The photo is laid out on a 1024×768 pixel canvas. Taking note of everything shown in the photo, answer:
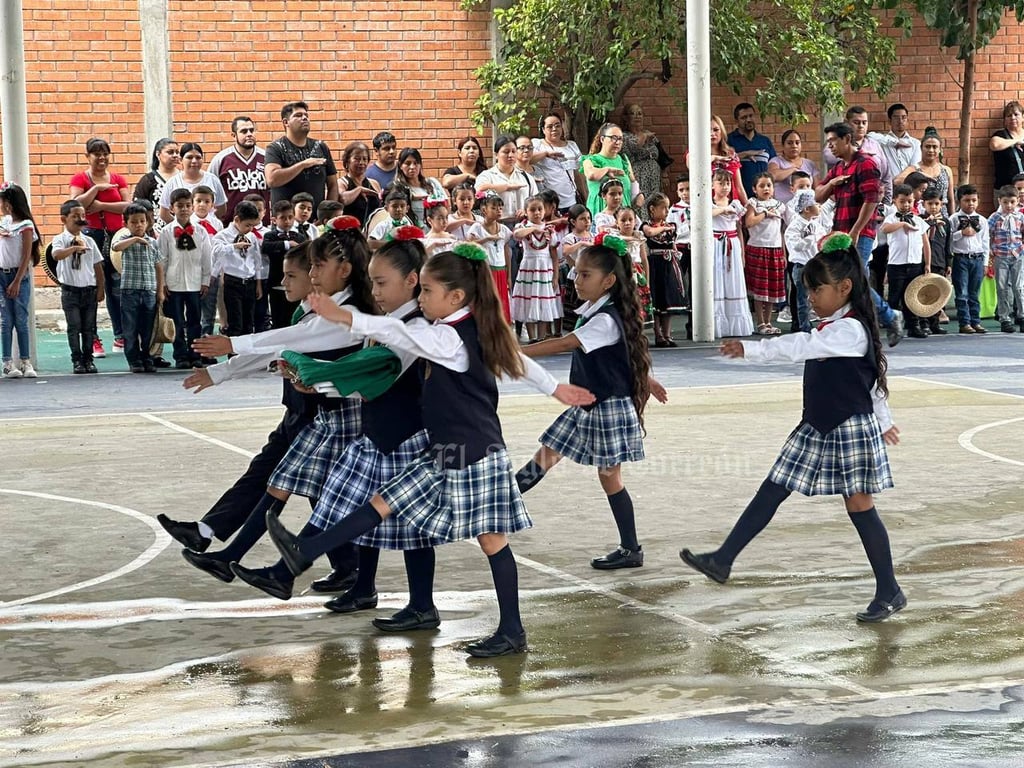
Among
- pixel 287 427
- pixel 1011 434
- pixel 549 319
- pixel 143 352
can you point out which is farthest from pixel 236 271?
pixel 287 427

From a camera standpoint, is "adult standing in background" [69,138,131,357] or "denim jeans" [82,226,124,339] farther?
"adult standing in background" [69,138,131,357]

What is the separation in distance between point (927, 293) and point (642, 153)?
12.3 feet

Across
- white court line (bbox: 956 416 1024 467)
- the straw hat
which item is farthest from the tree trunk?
white court line (bbox: 956 416 1024 467)

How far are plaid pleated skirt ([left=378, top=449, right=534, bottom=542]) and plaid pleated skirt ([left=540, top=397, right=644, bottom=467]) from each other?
4.45ft

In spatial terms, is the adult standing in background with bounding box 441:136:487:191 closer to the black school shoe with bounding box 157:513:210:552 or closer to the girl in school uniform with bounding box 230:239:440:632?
the black school shoe with bounding box 157:513:210:552

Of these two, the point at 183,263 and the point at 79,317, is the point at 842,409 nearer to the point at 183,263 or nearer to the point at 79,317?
the point at 183,263

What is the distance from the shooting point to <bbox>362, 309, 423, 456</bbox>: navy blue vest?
5.96 meters

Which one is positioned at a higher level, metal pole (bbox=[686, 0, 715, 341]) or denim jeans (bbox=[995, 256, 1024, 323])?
metal pole (bbox=[686, 0, 715, 341])

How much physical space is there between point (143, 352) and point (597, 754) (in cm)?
1092

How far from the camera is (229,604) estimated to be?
6477 mm

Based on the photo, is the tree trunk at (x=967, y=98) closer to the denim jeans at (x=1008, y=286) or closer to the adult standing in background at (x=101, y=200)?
the denim jeans at (x=1008, y=286)

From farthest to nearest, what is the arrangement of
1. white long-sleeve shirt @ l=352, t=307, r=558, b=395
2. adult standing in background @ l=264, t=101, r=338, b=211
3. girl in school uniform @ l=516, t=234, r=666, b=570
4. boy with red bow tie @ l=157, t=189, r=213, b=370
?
1. adult standing in background @ l=264, t=101, r=338, b=211
2. boy with red bow tie @ l=157, t=189, r=213, b=370
3. girl in school uniform @ l=516, t=234, r=666, b=570
4. white long-sleeve shirt @ l=352, t=307, r=558, b=395

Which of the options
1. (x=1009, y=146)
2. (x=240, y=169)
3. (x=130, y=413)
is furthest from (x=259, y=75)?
(x=1009, y=146)

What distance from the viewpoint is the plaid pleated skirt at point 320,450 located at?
636 centimetres
